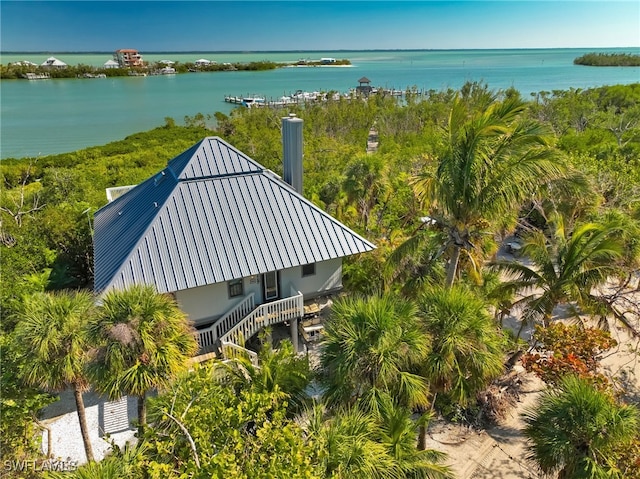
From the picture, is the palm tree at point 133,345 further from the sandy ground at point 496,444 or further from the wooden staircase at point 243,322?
the sandy ground at point 496,444

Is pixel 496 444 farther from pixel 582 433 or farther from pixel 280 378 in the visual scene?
pixel 280 378

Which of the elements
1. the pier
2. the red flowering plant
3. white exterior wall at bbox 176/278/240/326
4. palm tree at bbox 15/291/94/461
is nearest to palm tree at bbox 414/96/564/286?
the red flowering plant

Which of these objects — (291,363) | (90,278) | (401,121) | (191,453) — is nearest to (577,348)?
(291,363)

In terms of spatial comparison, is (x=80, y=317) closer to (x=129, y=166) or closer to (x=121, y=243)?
(x=121, y=243)

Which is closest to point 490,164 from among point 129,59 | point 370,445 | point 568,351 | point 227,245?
point 568,351

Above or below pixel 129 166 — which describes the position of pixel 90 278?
below

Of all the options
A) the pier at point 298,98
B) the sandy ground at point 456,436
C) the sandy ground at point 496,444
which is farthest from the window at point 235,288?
the pier at point 298,98
